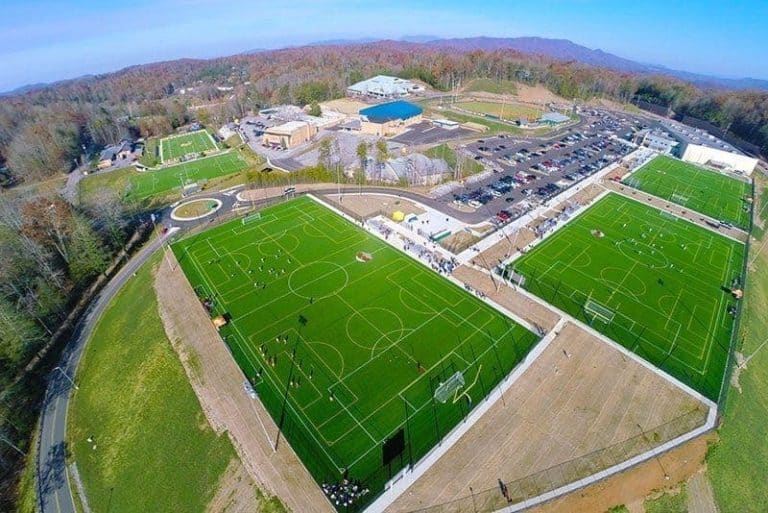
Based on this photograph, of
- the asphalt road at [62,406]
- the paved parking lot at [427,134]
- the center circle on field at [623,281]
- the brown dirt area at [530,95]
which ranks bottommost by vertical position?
the asphalt road at [62,406]

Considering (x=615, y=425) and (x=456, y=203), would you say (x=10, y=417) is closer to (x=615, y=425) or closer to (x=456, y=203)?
(x=615, y=425)

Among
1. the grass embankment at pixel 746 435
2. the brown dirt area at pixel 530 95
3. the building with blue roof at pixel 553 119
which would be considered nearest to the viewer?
the grass embankment at pixel 746 435

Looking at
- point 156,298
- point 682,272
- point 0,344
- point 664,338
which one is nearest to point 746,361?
point 664,338

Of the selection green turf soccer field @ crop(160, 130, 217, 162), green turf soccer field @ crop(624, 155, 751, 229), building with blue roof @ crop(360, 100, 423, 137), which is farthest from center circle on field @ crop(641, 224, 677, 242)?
green turf soccer field @ crop(160, 130, 217, 162)

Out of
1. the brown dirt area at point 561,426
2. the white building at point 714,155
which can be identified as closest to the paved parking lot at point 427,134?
the white building at point 714,155

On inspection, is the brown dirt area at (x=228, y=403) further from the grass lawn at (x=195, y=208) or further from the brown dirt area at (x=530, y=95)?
the brown dirt area at (x=530, y=95)

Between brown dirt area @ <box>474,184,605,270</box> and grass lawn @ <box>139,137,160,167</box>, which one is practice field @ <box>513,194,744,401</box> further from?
grass lawn @ <box>139,137,160,167</box>
